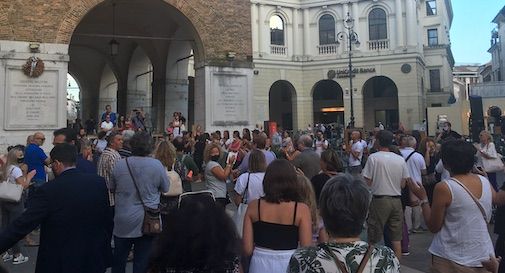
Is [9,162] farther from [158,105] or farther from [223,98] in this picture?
[158,105]

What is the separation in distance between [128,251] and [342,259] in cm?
318

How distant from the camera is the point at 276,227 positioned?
12.0 ft

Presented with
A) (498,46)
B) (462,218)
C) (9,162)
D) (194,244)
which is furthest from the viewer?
(498,46)

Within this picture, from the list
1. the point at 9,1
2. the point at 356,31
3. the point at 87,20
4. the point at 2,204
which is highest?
the point at 356,31

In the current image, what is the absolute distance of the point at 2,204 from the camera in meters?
7.30

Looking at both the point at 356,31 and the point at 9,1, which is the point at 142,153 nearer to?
the point at 9,1

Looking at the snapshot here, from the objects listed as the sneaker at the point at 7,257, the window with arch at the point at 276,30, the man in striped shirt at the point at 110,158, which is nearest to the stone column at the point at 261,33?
the window with arch at the point at 276,30

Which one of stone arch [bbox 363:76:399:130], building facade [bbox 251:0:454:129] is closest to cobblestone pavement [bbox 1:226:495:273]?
building facade [bbox 251:0:454:129]

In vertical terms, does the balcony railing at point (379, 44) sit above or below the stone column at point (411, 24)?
below

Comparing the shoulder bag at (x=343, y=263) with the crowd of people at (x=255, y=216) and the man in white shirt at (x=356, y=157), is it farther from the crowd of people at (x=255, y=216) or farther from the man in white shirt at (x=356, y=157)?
the man in white shirt at (x=356, y=157)

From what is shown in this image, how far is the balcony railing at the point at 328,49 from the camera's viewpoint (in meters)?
40.1

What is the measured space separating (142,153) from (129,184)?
38cm

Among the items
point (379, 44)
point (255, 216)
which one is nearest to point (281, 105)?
point (379, 44)

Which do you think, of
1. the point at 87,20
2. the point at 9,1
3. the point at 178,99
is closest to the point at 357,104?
the point at 178,99
